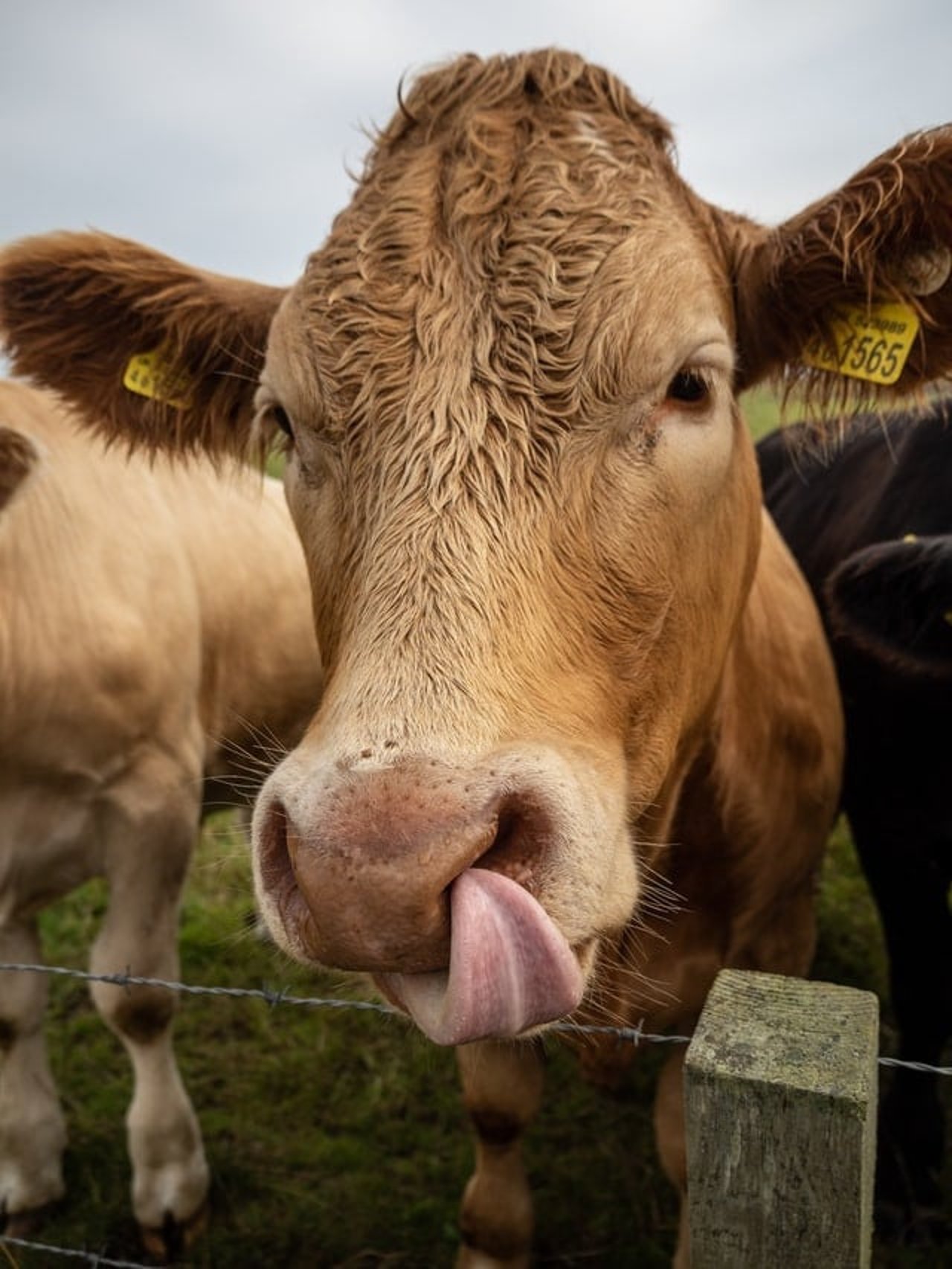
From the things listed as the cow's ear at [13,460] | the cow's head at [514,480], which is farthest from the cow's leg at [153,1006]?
the cow's head at [514,480]

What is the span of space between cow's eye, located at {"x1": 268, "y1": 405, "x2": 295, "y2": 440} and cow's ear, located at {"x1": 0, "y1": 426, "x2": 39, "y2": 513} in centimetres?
74

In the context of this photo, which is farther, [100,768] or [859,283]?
[100,768]

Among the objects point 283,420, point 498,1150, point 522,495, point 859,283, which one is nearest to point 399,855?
point 522,495

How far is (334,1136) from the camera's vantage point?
12.0 feet

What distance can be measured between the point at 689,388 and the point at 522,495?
431mm

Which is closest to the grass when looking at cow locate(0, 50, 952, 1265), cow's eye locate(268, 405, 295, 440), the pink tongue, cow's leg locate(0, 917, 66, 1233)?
cow's leg locate(0, 917, 66, 1233)

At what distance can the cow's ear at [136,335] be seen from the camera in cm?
254

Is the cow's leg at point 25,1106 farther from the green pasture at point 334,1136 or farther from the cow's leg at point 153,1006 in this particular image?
the cow's leg at point 153,1006

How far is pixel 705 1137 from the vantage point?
1275 mm

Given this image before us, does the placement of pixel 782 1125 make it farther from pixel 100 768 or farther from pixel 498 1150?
pixel 100 768

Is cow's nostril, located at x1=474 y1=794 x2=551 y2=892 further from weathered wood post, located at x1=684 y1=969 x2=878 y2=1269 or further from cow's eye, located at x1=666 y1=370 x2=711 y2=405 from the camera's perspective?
cow's eye, located at x1=666 y1=370 x2=711 y2=405

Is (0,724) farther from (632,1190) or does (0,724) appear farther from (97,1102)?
(632,1190)

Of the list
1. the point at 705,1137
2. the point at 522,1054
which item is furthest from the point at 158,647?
the point at 705,1137

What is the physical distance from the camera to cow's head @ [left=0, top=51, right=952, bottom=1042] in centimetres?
133
